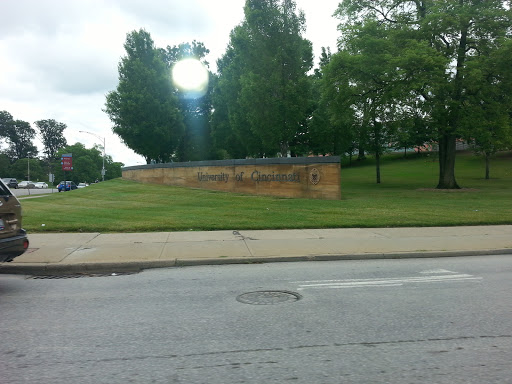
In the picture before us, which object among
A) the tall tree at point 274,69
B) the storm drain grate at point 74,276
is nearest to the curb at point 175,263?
the storm drain grate at point 74,276

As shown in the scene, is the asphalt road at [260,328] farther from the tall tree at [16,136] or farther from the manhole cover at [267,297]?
the tall tree at [16,136]

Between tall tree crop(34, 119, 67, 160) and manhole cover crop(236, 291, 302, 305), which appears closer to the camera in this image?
manhole cover crop(236, 291, 302, 305)

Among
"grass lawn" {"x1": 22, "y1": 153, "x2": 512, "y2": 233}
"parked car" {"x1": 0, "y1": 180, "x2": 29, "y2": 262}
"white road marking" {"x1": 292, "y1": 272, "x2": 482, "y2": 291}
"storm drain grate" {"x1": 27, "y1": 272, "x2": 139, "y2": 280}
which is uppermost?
"parked car" {"x1": 0, "y1": 180, "x2": 29, "y2": 262}

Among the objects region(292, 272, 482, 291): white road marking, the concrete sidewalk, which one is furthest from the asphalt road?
the concrete sidewalk

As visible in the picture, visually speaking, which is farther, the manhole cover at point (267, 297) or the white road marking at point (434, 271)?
the white road marking at point (434, 271)

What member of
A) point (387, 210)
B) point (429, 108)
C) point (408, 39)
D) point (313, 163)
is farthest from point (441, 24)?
point (387, 210)

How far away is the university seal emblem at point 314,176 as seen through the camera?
1934 centimetres

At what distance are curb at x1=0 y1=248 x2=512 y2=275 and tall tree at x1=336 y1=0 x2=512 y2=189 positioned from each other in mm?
15671

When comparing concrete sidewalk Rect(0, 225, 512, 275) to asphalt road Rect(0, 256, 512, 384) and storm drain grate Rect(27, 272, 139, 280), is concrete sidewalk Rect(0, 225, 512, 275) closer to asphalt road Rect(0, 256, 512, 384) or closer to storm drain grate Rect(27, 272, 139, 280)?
storm drain grate Rect(27, 272, 139, 280)

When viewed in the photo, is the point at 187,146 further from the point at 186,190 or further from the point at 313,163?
the point at 313,163

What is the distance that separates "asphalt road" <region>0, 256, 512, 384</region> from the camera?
3504mm

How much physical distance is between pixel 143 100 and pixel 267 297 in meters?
31.6

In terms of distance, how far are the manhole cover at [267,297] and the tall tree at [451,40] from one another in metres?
19.4

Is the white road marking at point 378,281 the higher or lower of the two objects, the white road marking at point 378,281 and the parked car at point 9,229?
the lower
